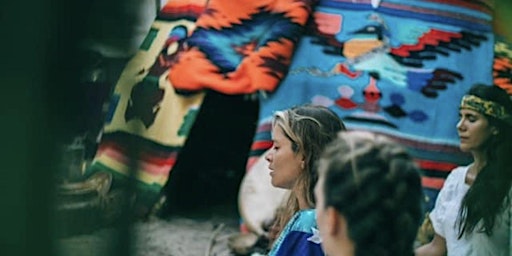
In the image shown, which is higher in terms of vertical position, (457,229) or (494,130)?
(494,130)

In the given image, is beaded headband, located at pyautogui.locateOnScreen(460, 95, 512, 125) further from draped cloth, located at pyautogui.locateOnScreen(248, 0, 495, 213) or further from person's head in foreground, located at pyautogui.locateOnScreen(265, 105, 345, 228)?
person's head in foreground, located at pyautogui.locateOnScreen(265, 105, 345, 228)

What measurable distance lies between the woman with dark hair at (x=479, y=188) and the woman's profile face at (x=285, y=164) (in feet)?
4.51

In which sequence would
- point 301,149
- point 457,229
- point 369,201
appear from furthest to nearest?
point 457,229 → point 301,149 → point 369,201

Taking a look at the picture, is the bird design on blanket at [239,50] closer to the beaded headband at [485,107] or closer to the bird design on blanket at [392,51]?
the bird design on blanket at [392,51]

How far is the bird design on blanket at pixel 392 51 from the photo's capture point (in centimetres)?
435

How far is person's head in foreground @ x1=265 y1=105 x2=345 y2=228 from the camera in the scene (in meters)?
2.81

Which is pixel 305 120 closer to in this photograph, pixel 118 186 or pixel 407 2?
pixel 118 186

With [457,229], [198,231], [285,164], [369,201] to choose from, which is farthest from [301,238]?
[198,231]

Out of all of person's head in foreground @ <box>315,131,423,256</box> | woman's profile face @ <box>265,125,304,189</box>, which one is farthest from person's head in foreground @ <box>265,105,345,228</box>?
person's head in foreground @ <box>315,131,423,256</box>

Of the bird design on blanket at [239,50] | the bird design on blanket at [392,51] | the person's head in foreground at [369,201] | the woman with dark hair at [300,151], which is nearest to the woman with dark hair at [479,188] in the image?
the bird design on blanket at [392,51]

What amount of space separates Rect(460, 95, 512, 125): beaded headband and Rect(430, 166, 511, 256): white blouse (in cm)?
23

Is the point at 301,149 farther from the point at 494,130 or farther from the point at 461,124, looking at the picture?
the point at 461,124

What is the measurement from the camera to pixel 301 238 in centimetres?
267

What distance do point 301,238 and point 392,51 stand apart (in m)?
1.83
